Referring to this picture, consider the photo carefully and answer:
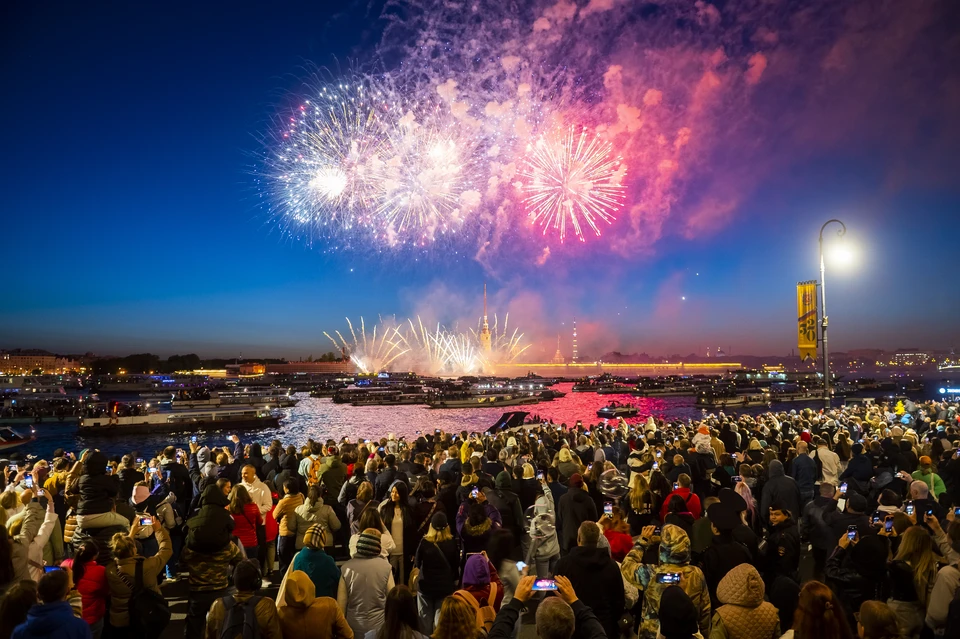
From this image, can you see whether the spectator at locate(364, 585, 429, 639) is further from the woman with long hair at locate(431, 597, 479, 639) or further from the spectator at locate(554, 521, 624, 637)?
the spectator at locate(554, 521, 624, 637)

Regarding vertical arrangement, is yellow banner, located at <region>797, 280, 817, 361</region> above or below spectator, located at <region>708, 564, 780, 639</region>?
above

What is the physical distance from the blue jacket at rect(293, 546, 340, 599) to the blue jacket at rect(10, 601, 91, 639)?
1.37 metres

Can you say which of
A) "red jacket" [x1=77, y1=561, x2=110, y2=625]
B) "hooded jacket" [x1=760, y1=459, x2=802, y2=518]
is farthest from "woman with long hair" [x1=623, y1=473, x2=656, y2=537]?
"red jacket" [x1=77, y1=561, x2=110, y2=625]

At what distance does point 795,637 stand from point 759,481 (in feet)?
18.7

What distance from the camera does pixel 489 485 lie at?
7.20 meters

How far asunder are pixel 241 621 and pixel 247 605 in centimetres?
9

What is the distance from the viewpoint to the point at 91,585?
4348 millimetres

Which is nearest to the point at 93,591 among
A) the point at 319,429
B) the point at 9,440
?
the point at 9,440

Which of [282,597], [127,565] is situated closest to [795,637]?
[282,597]

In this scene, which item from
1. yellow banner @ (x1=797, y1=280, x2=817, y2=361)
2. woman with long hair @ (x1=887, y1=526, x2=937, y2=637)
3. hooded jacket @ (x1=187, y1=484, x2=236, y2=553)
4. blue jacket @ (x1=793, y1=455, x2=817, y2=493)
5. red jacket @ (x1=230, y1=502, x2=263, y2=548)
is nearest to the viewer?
woman with long hair @ (x1=887, y1=526, x2=937, y2=637)

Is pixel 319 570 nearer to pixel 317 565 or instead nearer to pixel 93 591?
pixel 317 565

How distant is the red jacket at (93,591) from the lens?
170 inches

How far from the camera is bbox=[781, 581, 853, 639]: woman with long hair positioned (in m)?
3.03

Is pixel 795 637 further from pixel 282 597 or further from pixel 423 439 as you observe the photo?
pixel 423 439
